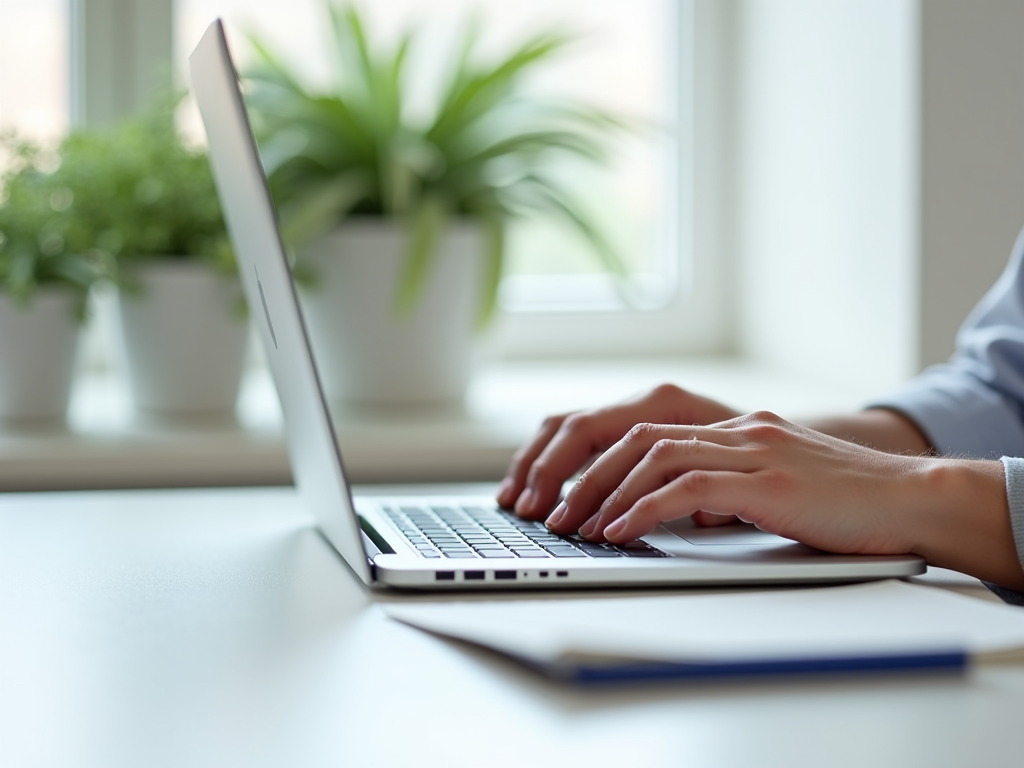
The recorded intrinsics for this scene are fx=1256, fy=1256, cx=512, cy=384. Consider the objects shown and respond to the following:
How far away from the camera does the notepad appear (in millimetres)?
515

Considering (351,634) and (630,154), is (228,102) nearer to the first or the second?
(351,634)

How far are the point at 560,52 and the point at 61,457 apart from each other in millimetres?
760

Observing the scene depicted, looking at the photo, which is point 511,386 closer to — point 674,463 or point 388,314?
point 388,314

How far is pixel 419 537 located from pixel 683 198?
4.31 feet

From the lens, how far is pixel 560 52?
1.53 metres

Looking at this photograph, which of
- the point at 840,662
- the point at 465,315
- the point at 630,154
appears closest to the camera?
the point at 840,662

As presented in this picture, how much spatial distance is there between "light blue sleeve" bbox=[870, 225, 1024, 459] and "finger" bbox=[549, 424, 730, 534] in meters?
0.39

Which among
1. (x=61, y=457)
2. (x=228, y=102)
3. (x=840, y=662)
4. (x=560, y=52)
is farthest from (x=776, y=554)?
(x=560, y=52)

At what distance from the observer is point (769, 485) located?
69cm

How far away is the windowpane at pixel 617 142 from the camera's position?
191 centimetres

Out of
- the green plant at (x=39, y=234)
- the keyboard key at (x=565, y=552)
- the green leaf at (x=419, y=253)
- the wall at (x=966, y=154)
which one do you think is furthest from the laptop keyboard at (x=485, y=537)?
the wall at (x=966, y=154)

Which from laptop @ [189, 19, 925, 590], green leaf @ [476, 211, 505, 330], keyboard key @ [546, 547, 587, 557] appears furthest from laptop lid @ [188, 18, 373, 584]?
green leaf @ [476, 211, 505, 330]

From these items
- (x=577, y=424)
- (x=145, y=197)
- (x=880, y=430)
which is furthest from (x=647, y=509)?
(x=145, y=197)

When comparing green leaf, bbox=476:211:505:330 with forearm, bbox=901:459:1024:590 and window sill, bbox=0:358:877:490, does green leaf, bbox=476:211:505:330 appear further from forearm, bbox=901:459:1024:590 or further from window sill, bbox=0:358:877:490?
forearm, bbox=901:459:1024:590
